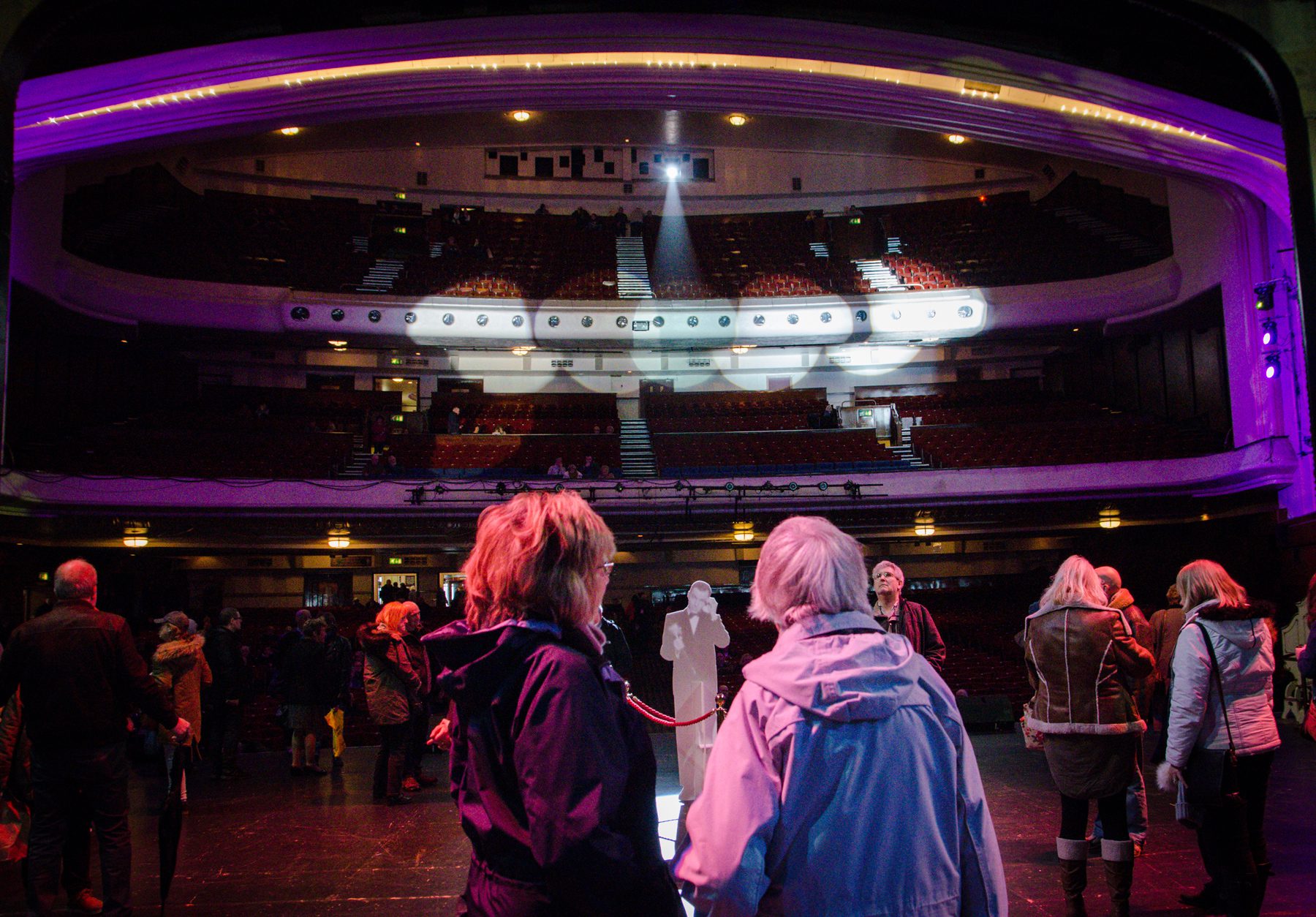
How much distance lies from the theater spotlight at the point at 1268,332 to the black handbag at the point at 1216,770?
1228 centimetres

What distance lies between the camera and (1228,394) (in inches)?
680

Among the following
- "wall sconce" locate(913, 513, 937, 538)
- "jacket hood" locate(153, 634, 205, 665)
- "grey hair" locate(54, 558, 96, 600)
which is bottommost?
"jacket hood" locate(153, 634, 205, 665)

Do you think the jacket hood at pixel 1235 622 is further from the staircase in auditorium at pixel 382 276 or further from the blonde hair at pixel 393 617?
the staircase in auditorium at pixel 382 276

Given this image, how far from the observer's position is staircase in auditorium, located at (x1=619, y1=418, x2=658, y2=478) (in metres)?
19.8

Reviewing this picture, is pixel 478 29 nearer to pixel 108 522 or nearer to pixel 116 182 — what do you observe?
pixel 108 522

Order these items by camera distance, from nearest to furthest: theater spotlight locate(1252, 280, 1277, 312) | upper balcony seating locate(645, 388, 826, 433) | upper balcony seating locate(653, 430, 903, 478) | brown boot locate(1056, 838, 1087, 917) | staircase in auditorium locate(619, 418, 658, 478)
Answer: brown boot locate(1056, 838, 1087, 917), theater spotlight locate(1252, 280, 1277, 312), upper balcony seating locate(653, 430, 903, 478), staircase in auditorium locate(619, 418, 658, 478), upper balcony seating locate(645, 388, 826, 433)

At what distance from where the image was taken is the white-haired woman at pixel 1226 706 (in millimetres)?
3572

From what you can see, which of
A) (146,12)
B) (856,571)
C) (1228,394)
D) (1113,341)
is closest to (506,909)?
(856,571)

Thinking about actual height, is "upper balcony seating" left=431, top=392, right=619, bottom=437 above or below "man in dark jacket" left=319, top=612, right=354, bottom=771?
above

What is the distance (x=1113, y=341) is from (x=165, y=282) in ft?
73.8

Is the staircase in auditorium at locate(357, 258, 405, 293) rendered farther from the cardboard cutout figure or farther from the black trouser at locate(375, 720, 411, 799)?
the cardboard cutout figure

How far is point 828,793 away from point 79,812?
12.1 ft

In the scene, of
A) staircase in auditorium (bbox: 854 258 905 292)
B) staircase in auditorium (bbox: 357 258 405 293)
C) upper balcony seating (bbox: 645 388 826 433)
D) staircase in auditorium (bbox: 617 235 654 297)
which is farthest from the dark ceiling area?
staircase in auditorium (bbox: 854 258 905 292)

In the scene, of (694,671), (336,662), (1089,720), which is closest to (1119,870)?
(1089,720)
